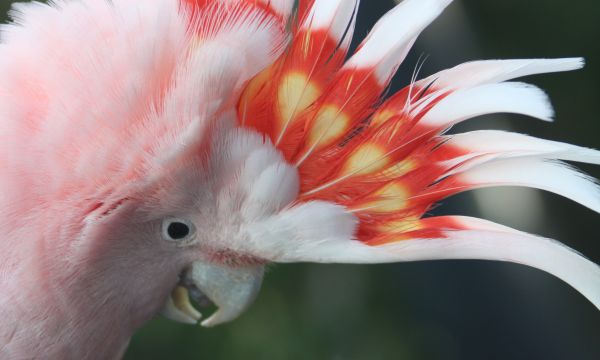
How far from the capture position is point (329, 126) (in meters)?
0.73

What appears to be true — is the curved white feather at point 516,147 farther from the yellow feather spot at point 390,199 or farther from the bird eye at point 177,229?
the bird eye at point 177,229

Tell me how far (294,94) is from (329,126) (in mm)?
56

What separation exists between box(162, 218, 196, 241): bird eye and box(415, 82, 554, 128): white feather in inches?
12.1

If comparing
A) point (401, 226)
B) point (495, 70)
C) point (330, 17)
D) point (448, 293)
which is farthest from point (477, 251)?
point (448, 293)

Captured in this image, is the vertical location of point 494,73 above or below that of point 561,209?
above

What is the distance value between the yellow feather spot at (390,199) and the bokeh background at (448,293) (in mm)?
873

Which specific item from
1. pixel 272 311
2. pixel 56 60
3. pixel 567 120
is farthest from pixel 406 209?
pixel 567 120

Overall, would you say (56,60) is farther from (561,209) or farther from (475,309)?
(561,209)

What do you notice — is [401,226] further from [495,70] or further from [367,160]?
[495,70]

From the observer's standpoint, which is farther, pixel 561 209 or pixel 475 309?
pixel 561 209

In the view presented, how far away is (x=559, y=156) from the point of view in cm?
69

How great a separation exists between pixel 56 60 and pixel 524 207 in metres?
1.22

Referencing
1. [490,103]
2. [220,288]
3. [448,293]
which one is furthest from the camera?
[448,293]

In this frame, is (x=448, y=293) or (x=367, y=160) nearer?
(x=367, y=160)
